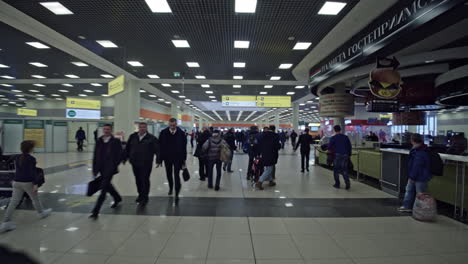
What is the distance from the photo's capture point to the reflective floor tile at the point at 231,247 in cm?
281

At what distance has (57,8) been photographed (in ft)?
21.5

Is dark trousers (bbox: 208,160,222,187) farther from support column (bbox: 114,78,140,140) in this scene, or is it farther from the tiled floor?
support column (bbox: 114,78,140,140)

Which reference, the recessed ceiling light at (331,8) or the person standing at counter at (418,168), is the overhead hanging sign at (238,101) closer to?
the recessed ceiling light at (331,8)

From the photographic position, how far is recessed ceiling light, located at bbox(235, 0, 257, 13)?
605 centimetres

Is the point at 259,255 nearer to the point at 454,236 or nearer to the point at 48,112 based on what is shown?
the point at 454,236

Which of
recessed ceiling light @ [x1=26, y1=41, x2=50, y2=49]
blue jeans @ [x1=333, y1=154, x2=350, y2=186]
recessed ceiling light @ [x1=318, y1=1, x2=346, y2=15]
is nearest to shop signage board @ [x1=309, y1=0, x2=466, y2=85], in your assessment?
recessed ceiling light @ [x1=318, y1=1, x2=346, y2=15]

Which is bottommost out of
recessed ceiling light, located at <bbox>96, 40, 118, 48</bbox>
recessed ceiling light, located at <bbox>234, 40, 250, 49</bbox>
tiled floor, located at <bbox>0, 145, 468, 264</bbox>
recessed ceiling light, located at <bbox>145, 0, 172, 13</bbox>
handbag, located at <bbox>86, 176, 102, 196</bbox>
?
tiled floor, located at <bbox>0, 145, 468, 264</bbox>

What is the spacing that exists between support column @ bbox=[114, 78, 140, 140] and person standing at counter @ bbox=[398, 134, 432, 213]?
1312 cm

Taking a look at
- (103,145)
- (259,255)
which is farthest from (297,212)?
(103,145)

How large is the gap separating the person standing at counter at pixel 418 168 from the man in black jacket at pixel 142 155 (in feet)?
15.5

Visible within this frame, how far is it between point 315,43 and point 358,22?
2.03 meters

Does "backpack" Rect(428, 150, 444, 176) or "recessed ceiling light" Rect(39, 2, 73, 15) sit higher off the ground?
"recessed ceiling light" Rect(39, 2, 73, 15)

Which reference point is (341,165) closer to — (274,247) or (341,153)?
(341,153)

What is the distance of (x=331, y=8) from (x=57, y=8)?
287 inches
